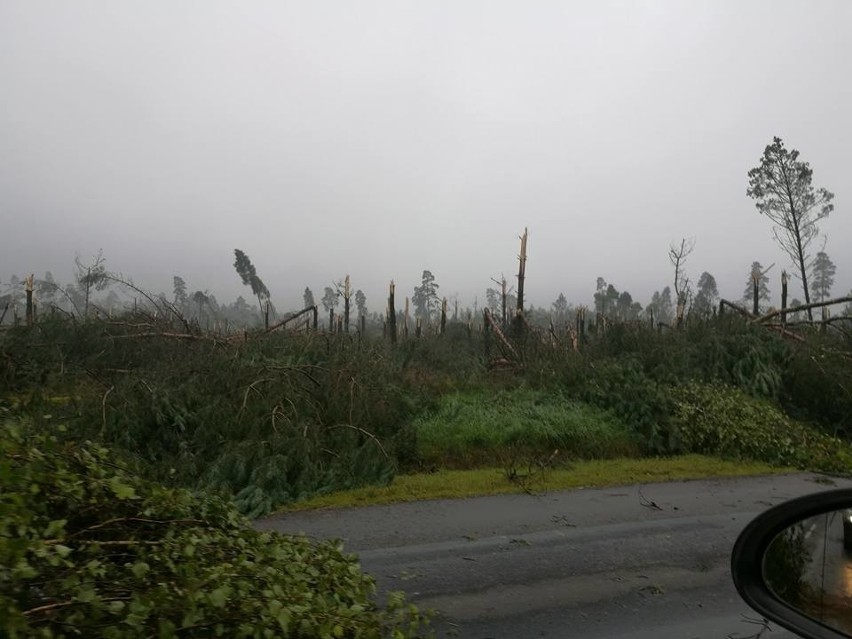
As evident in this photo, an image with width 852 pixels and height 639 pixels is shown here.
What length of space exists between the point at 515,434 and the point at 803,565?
6.67 meters

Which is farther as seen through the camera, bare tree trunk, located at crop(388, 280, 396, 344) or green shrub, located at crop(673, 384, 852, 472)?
bare tree trunk, located at crop(388, 280, 396, 344)

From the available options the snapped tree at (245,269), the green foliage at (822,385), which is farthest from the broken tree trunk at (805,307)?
the snapped tree at (245,269)

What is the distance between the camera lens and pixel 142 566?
218 centimetres

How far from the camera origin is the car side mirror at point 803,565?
6.49 feet

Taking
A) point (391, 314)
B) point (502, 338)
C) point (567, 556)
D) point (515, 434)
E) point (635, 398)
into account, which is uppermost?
point (391, 314)

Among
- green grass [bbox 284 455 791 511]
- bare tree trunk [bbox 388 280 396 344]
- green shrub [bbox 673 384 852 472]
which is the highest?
bare tree trunk [bbox 388 280 396 344]

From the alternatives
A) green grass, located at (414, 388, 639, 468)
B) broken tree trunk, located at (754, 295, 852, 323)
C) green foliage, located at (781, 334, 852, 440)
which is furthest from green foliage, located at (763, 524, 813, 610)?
broken tree trunk, located at (754, 295, 852, 323)

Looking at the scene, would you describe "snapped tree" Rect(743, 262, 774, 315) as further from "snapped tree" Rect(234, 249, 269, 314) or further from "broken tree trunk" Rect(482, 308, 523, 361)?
"snapped tree" Rect(234, 249, 269, 314)

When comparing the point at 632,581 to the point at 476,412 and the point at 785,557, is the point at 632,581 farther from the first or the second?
the point at 476,412

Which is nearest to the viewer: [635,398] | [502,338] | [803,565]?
[803,565]

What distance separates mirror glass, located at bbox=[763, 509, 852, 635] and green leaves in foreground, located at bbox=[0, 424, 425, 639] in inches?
70.7

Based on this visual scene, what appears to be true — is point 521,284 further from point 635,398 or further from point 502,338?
point 635,398

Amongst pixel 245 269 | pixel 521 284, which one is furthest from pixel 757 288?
pixel 245 269

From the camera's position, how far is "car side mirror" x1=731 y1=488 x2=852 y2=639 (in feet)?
6.49
